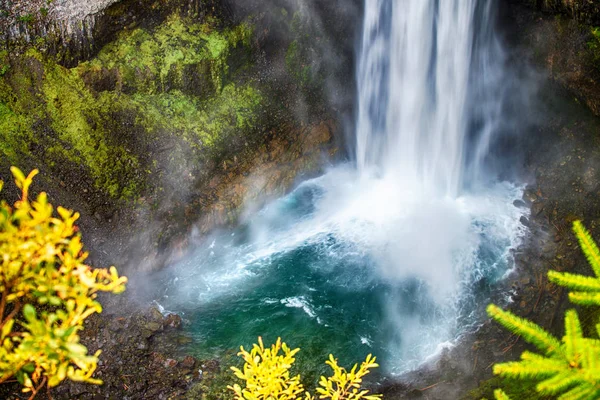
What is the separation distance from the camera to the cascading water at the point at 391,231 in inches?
420

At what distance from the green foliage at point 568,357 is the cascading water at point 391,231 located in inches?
277

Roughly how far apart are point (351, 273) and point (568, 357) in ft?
29.4

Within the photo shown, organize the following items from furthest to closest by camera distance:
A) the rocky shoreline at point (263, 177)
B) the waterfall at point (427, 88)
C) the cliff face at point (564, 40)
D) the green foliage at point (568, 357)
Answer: the waterfall at point (427, 88) → the cliff face at point (564, 40) → the rocky shoreline at point (263, 177) → the green foliage at point (568, 357)

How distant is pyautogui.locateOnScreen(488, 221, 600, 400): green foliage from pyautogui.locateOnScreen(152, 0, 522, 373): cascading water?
7.03 m

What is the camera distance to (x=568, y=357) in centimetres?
289

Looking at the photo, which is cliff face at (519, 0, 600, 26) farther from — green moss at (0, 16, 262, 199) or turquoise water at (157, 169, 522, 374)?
green moss at (0, 16, 262, 199)

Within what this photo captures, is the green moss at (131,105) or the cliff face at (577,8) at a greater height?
→ the cliff face at (577,8)

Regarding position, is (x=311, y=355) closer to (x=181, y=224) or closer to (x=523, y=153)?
(x=181, y=224)

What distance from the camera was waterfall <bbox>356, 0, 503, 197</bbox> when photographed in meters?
13.4

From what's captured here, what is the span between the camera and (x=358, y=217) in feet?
44.3

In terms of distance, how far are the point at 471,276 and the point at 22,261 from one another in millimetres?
10410

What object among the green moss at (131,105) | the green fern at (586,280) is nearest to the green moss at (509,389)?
the green fern at (586,280)

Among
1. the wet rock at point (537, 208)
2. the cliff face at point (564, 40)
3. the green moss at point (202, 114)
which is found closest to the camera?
the cliff face at point (564, 40)

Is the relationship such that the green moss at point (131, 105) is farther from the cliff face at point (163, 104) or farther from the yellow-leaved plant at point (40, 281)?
the yellow-leaved plant at point (40, 281)
